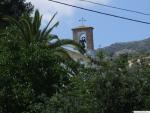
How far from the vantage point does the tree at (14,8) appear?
3314 centimetres

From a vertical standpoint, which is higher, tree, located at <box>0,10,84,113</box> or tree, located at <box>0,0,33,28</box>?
tree, located at <box>0,0,33,28</box>

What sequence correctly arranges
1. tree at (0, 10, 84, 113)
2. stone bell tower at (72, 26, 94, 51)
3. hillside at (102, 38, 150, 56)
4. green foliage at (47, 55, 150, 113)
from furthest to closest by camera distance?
1. stone bell tower at (72, 26, 94, 51)
2. hillside at (102, 38, 150, 56)
3. tree at (0, 10, 84, 113)
4. green foliage at (47, 55, 150, 113)

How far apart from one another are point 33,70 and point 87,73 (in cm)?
311

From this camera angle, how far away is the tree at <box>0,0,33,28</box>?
1305 inches

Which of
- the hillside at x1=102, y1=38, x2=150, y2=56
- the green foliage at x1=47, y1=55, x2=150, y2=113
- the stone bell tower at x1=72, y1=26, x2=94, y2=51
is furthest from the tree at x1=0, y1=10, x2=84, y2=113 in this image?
the stone bell tower at x1=72, y1=26, x2=94, y2=51

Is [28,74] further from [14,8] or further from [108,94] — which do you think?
[14,8]

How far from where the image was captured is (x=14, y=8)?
33.8 metres

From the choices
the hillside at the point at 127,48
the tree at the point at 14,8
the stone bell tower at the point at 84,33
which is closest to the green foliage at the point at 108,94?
the hillside at the point at 127,48

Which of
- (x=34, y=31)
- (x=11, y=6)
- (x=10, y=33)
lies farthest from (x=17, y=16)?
(x=10, y=33)

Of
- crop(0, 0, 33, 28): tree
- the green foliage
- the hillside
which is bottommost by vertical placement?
the green foliage

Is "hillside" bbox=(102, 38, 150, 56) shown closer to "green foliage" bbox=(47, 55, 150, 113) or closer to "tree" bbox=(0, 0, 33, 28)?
"green foliage" bbox=(47, 55, 150, 113)

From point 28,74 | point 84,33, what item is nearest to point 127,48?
point 28,74

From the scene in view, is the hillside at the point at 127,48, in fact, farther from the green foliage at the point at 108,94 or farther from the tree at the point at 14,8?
the tree at the point at 14,8

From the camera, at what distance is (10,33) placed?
2662 cm
